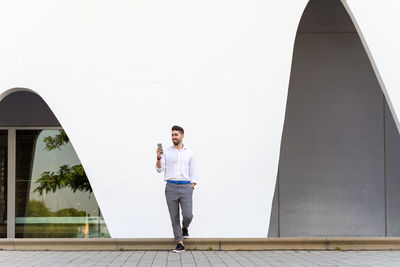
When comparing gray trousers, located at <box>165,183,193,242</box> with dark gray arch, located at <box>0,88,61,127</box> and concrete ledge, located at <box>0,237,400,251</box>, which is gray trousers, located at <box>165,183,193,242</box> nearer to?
concrete ledge, located at <box>0,237,400,251</box>

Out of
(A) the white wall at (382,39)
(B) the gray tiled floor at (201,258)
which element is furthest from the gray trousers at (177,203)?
(A) the white wall at (382,39)

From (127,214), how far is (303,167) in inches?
170

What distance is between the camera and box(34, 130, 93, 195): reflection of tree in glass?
10867mm

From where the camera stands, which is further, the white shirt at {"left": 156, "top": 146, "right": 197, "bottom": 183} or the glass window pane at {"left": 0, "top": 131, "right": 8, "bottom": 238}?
the glass window pane at {"left": 0, "top": 131, "right": 8, "bottom": 238}

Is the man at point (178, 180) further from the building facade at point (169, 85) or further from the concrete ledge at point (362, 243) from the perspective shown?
the concrete ledge at point (362, 243)

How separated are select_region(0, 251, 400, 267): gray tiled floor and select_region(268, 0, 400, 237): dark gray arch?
328 centimetres

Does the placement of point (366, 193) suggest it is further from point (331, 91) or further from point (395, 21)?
point (395, 21)

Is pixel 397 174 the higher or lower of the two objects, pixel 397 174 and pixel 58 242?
the higher

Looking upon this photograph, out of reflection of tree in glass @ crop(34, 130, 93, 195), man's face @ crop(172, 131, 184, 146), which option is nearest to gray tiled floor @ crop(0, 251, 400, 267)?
man's face @ crop(172, 131, 184, 146)

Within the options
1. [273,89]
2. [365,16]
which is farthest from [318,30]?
[273,89]

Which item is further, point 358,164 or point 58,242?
point 358,164

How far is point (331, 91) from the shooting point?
10.9 m

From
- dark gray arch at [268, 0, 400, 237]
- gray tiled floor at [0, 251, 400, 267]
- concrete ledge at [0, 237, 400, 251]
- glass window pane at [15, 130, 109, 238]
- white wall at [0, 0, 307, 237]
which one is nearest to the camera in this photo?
gray tiled floor at [0, 251, 400, 267]

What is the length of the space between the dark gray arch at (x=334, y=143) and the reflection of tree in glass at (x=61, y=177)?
13.4ft
